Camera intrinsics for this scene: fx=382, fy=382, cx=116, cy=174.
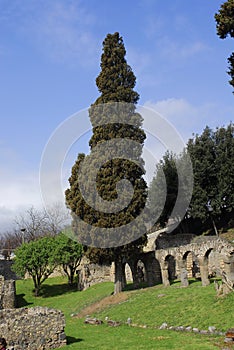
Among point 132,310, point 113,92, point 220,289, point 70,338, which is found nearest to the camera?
point 70,338

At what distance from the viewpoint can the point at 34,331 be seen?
14703mm

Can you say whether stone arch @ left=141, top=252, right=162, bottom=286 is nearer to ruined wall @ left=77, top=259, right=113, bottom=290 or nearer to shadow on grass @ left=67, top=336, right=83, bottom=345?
ruined wall @ left=77, top=259, right=113, bottom=290

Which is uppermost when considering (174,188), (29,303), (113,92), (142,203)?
(113,92)

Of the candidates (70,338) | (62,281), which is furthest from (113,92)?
(62,281)

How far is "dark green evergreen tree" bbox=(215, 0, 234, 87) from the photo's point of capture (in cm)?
1709

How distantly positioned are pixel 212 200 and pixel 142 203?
13.4 meters

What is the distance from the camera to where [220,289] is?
18188mm

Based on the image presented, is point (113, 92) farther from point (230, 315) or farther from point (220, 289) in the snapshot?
point (230, 315)

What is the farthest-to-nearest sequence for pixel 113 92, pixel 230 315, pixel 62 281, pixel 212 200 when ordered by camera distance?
pixel 62 281
pixel 212 200
pixel 113 92
pixel 230 315

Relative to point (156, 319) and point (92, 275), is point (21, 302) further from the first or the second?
point (156, 319)

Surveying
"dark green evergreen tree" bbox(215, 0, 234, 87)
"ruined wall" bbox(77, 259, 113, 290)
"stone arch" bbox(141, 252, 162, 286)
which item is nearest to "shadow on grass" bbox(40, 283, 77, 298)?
"ruined wall" bbox(77, 259, 113, 290)

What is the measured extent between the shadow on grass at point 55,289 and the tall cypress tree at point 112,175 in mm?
11186

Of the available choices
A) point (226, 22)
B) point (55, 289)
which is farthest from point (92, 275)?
point (226, 22)

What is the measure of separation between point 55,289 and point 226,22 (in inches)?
1190
